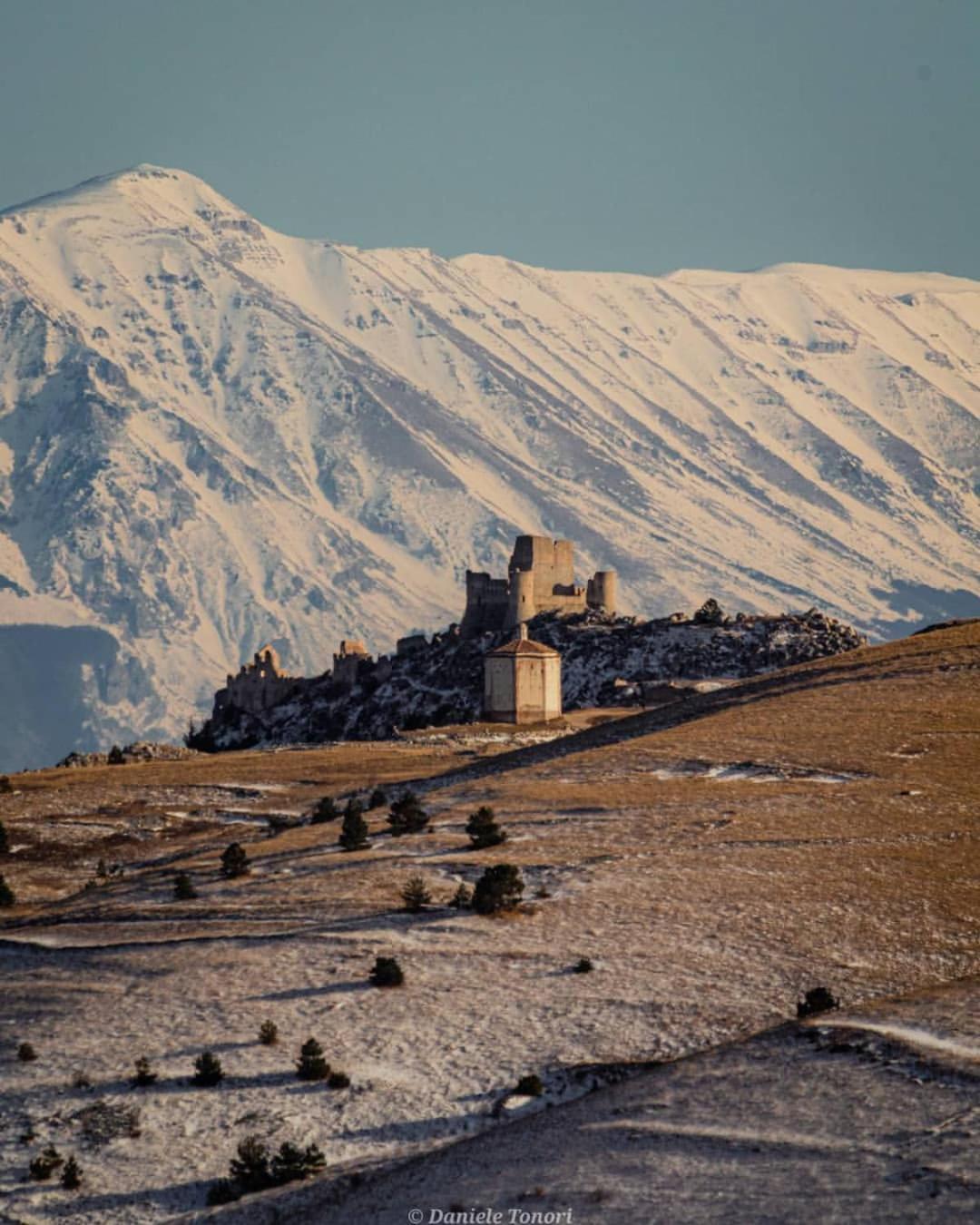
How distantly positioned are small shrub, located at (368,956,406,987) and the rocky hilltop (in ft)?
309

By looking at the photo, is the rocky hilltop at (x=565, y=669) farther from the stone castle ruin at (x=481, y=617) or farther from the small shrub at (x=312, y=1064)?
the small shrub at (x=312, y=1064)

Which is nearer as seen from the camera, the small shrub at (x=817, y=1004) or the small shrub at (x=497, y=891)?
the small shrub at (x=817, y=1004)

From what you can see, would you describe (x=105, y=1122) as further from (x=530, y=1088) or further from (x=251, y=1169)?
(x=530, y=1088)

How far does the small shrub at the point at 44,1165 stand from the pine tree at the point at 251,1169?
9.74 feet

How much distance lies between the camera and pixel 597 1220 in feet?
92.7

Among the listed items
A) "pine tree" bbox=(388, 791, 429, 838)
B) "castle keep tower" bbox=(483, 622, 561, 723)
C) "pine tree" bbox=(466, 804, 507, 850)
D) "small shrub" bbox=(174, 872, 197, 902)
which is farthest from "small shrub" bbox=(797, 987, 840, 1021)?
"castle keep tower" bbox=(483, 622, 561, 723)

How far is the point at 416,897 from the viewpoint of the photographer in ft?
144

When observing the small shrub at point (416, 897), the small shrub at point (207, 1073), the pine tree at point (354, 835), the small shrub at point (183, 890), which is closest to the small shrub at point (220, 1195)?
the small shrub at point (207, 1073)

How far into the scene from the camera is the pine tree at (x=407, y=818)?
53500 mm

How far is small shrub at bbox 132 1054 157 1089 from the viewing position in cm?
3559

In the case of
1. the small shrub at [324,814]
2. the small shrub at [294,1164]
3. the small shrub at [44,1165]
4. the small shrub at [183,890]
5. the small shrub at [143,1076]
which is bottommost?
the small shrub at [44,1165]

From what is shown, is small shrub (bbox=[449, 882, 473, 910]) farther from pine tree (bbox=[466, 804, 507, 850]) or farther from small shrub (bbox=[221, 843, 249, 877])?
small shrub (bbox=[221, 843, 249, 877])

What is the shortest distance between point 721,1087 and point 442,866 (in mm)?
16448

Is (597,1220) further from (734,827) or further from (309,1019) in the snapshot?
(734,827)
